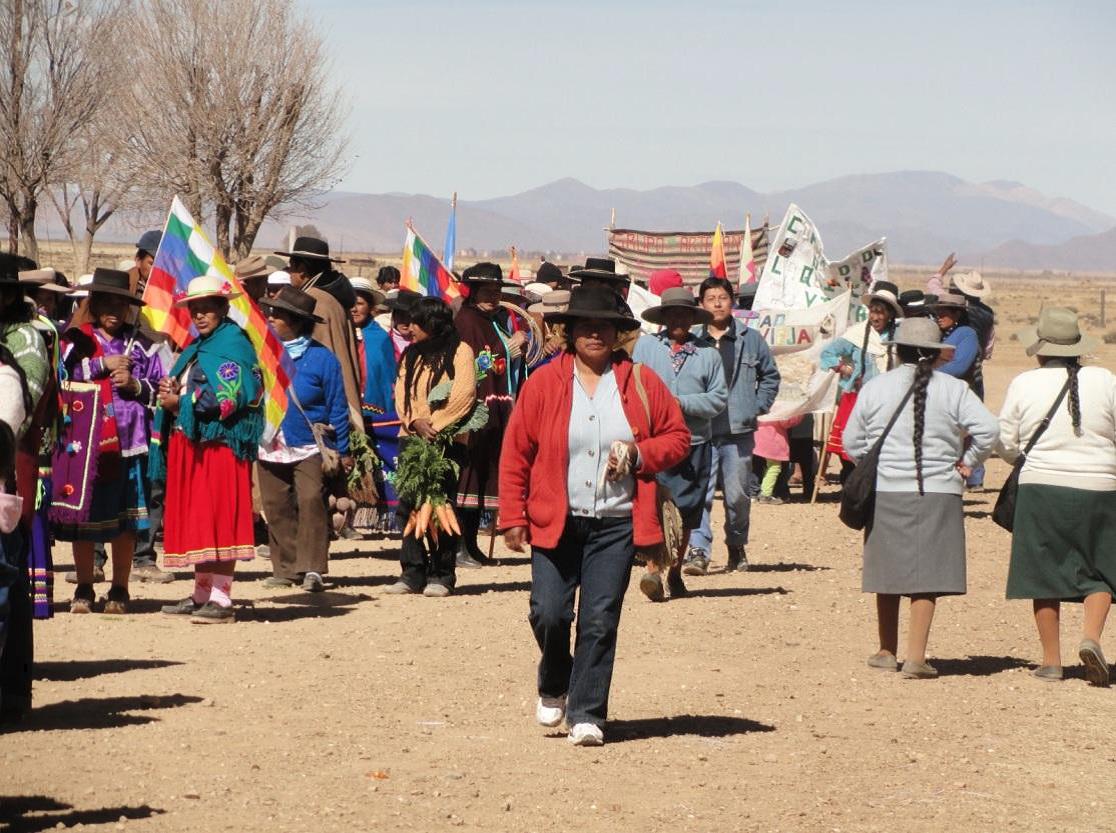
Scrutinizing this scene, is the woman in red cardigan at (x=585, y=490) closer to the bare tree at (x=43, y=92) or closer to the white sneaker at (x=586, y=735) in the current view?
the white sneaker at (x=586, y=735)

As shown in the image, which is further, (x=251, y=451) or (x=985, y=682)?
(x=251, y=451)

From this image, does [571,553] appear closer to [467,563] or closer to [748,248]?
[467,563]

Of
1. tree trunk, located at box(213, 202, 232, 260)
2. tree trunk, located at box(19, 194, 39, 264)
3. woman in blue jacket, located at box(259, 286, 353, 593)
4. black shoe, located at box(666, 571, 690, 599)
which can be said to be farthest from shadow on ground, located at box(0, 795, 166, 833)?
tree trunk, located at box(213, 202, 232, 260)

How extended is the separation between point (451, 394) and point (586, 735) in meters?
5.03

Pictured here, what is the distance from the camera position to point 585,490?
8.02 m

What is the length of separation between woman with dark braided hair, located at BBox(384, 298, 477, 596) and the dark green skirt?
4.05 m

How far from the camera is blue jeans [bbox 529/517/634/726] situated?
802 cm

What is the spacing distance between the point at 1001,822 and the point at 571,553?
2.05 metres

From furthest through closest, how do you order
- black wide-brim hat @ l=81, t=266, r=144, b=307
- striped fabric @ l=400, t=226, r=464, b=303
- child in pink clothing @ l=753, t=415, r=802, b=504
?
1. child in pink clothing @ l=753, t=415, r=802, b=504
2. striped fabric @ l=400, t=226, r=464, b=303
3. black wide-brim hat @ l=81, t=266, r=144, b=307

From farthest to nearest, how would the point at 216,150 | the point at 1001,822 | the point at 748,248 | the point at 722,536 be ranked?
the point at 216,150
the point at 748,248
the point at 722,536
the point at 1001,822

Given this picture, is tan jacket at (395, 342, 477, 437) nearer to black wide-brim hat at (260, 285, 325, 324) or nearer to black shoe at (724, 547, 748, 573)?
black wide-brim hat at (260, 285, 325, 324)

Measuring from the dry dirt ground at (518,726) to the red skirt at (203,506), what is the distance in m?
0.46

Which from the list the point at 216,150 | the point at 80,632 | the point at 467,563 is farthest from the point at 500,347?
the point at 216,150

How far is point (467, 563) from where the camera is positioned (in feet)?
47.0
